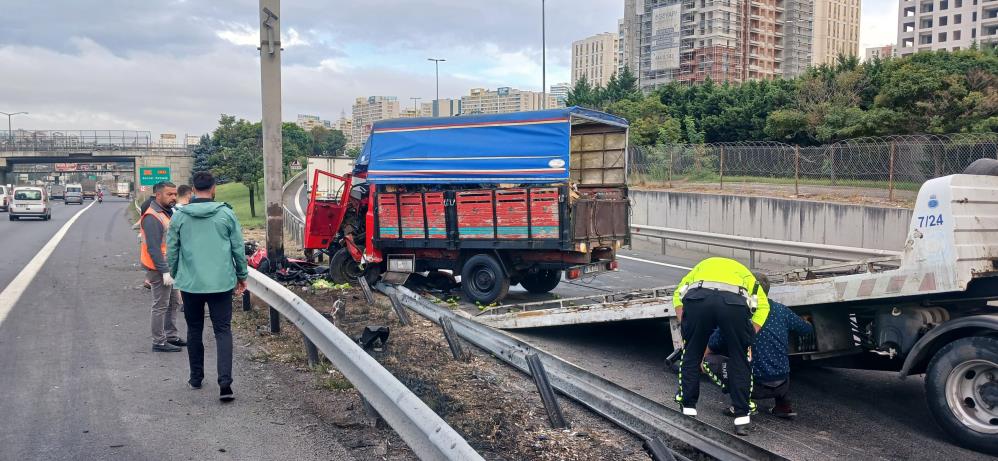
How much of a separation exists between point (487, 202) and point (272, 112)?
433cm

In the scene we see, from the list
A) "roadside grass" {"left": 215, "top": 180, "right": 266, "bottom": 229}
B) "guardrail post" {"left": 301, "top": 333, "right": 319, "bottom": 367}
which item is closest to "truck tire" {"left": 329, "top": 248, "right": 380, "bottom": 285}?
"guardrail post" {"left": 301, "top": 333, "right": 319, "bottom": 367}

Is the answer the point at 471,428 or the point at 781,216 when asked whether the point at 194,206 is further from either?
the point at 781,216

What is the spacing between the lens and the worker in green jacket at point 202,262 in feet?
20.8

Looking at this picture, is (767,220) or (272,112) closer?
(272,112)

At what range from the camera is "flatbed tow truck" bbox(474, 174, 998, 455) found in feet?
18.5

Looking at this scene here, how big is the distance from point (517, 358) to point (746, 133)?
116 ft

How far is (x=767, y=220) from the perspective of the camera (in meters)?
20.4

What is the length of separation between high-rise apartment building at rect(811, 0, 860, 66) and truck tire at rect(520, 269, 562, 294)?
11766 cm

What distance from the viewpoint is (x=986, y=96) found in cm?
2720

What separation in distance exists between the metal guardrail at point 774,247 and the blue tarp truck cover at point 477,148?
4.71 meters

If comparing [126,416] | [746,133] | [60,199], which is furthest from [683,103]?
[60,199]

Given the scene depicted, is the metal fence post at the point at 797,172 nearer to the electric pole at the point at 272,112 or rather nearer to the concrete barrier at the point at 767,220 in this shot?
the concrete barrier at the point at 767,220

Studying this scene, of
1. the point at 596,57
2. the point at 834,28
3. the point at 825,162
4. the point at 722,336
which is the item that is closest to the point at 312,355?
the point at 722,336

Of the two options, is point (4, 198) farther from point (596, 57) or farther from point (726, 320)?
point (596, 57)
